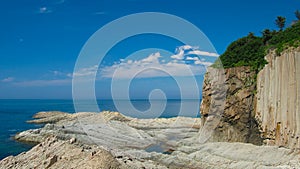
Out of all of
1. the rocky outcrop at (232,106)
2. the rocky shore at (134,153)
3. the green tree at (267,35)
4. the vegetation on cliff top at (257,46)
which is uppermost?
the green tree at (267,35)

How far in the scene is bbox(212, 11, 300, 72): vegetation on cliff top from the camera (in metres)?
29.9

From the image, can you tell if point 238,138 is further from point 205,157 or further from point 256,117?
point 205,157

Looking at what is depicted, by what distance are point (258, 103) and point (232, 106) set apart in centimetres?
333

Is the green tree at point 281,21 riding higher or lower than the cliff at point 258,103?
higher

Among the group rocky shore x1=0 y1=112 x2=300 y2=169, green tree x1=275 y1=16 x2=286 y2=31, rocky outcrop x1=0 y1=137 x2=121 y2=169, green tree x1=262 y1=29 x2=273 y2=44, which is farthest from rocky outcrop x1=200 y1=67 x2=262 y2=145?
rocky outcrop x1=0 y1=137 x2=121 y2=169

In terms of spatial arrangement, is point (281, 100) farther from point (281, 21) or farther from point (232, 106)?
point (281, 21)

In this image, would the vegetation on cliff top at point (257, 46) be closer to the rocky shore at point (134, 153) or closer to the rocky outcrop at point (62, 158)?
the rocky shore at point (134, 153)

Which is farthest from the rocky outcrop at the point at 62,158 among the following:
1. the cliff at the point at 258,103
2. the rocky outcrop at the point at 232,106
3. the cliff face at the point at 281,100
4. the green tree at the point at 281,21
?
the green tree at the point at 281,21

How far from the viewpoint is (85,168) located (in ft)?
51.4

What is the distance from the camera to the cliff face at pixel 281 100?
24.6m

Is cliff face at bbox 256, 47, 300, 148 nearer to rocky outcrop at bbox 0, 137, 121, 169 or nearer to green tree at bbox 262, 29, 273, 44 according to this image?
green tree at bbox 262, 29, 273, 44

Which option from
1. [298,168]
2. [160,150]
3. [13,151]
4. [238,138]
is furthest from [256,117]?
[13,151]

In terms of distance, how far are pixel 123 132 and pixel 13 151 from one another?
52.0ft

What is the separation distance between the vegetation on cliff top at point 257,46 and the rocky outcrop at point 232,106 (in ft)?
4.38
